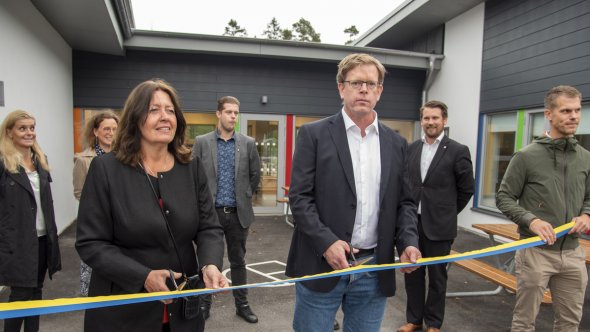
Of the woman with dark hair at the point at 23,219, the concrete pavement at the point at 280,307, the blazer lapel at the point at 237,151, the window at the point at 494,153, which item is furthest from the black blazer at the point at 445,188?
A: the window at the point at 494,153

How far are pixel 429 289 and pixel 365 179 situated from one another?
82.1 inches

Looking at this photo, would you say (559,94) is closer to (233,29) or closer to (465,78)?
(465,78)

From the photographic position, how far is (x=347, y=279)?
6.70ft

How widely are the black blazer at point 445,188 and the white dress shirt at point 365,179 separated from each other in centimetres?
169

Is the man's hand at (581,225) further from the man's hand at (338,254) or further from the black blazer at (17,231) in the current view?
the black blazer at (17,231)

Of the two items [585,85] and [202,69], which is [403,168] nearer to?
[585,85]

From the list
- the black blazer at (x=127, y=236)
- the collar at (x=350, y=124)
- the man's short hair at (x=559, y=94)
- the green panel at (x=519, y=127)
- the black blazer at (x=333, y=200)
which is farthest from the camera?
the green panel at (x=519, y=127)

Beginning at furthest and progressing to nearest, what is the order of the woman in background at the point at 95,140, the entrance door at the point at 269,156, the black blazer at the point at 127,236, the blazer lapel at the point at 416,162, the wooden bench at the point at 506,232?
the entrance door at the point at 269,156
the wooden bench at the point at 506,232
the blazer lapel at the point at 416,162
the woman in background at the point at 95,140
the black blazer at the point at 127,236

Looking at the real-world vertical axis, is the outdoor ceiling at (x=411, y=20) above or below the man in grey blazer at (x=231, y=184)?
above

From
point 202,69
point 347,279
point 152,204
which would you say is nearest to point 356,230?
point 347,279

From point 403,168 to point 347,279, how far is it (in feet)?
2.27

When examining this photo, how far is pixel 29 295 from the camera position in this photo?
300 cm

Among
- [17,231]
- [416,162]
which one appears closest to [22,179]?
[17,231]

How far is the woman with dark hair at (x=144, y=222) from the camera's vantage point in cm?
161
